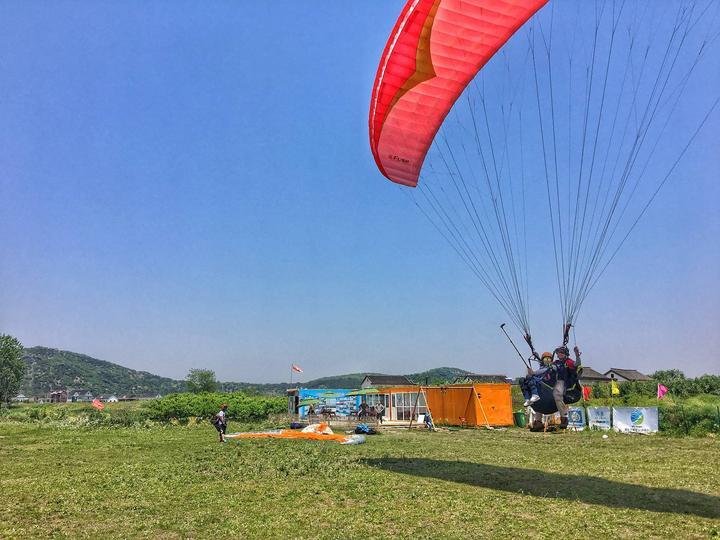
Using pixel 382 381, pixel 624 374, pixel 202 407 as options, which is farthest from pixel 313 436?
pixel 624 374

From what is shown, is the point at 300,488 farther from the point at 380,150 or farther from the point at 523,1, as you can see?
the point at 523,1

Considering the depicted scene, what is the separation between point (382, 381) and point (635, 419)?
75053mm

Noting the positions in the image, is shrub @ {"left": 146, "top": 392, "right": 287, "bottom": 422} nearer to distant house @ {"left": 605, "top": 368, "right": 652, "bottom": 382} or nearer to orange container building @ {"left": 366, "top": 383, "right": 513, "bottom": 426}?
orange container building @ {"left": 366, "top": 383, "right": 513, "bottom": 426}

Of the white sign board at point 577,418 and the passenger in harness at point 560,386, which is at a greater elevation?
the passenger in harness at point 560,386

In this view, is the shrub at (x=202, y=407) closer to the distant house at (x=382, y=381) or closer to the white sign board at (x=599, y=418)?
the white sign board at (x=599, y=418)

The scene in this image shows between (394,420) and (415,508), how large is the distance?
25584 mm

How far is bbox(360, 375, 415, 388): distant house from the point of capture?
98.3 metres

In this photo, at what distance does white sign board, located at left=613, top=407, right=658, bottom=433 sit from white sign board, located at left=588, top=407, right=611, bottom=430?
16.6 inches

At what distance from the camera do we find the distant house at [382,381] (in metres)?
98.3

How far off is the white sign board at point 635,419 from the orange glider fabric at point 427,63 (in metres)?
20.7

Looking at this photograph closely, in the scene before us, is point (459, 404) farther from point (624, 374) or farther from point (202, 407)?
point (624, 374)

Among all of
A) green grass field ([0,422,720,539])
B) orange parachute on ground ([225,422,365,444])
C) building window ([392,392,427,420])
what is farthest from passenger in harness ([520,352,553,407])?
building window ([392,392,427,420])

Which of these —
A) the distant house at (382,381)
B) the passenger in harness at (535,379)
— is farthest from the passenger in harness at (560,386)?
the distant house at (382,381)

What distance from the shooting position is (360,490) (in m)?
12.1
